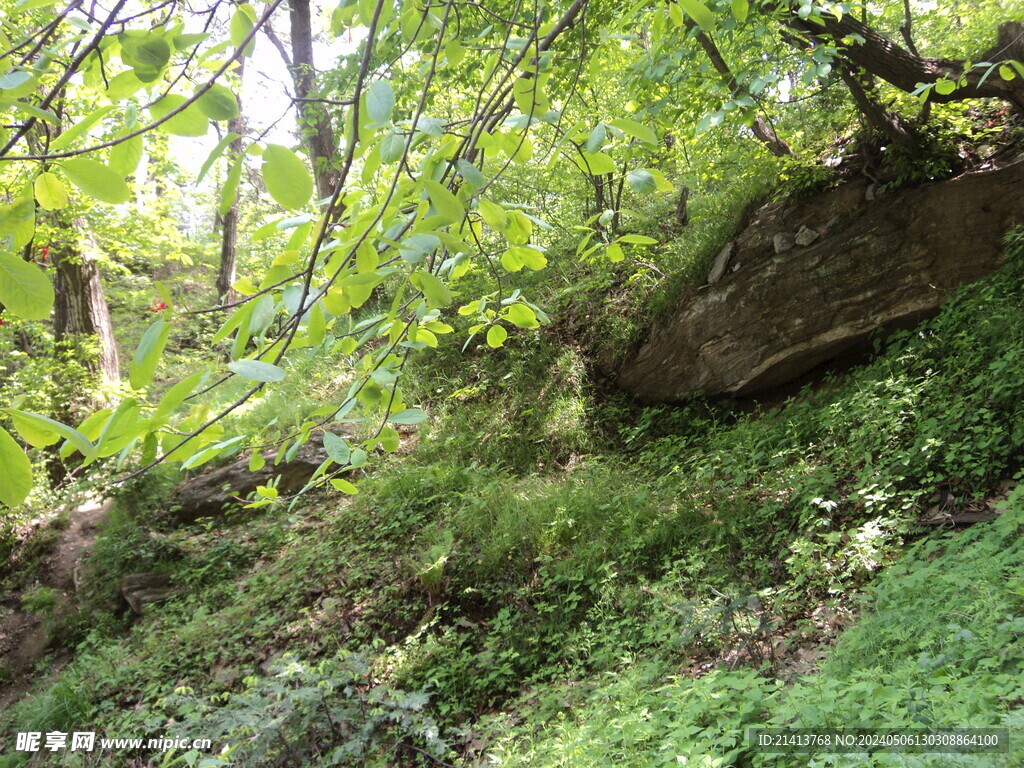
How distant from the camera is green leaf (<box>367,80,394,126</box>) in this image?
844 millimetres

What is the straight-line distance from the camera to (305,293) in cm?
83

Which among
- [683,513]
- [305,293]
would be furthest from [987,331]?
[305,293]

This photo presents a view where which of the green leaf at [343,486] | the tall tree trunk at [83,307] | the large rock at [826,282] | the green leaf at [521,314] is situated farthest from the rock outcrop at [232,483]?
the green leaf at [521,314]

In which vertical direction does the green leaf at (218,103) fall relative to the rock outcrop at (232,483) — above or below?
above

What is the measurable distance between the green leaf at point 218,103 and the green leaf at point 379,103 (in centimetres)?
18

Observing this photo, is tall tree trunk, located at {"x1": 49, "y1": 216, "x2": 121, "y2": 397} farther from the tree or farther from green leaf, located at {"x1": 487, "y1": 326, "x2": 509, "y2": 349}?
green leaf, located at {"x1": 487, "y1": 326, "x2": 509, "y2": 349}

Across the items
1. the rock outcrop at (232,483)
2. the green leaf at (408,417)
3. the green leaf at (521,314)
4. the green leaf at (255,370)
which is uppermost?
the green leaf at (521,314)

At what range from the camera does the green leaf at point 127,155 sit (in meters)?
0.87

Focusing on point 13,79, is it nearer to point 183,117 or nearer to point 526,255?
point 183,117

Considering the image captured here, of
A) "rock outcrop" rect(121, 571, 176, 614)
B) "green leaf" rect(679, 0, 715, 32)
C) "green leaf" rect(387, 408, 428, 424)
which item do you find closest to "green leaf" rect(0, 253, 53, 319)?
"green leaf" rect(387, 408, 428, 424)

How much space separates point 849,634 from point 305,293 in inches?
101

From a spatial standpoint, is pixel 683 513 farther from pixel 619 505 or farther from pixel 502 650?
pixel 502 650

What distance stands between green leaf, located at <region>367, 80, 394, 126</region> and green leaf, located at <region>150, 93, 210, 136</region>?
0.77 feet

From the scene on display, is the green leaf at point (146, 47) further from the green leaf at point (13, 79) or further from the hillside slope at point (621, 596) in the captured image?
the hillside slope at point (621, 596)
